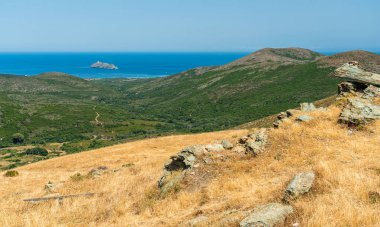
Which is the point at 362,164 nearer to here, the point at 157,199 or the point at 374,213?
the point at 374,213

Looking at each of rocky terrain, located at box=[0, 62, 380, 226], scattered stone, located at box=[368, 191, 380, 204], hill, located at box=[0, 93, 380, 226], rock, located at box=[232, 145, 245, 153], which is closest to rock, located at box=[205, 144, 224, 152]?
rocky terrain, located at box=[0, 62, 380, 226]

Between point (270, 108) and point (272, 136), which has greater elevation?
point (272, 136)

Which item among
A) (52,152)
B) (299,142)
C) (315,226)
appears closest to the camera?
(315,226)

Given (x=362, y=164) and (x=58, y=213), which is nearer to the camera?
(x=362, y=164)

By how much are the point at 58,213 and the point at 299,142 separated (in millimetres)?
13938

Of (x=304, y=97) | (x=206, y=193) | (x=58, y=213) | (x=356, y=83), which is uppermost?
(x=356, y=83)

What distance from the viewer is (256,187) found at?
14648mm

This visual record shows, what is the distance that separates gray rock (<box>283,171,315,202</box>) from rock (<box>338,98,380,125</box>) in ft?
37.0

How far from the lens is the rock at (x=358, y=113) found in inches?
894

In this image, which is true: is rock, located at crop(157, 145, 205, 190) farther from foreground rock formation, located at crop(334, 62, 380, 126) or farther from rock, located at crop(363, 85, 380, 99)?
rock, located at crop(363, 85, 380, 99)

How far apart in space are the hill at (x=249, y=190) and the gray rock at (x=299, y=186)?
0.95 feet

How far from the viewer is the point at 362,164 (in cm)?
1509

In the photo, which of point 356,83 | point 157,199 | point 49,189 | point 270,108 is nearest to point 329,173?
point 157,199

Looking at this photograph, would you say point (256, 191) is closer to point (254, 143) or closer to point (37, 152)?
point (254, 143)
